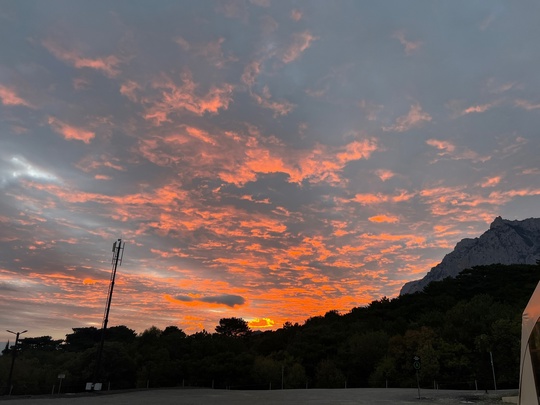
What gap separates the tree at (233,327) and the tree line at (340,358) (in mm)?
27546

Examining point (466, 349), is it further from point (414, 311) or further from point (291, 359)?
point (414, 311)

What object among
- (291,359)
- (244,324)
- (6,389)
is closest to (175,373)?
(291,359)

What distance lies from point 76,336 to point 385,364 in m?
88.0

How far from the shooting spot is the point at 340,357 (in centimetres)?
6719

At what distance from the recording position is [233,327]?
11856 cm

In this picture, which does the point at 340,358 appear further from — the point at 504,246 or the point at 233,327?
the point at 504,246

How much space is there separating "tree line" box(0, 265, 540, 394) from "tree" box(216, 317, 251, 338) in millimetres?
27546

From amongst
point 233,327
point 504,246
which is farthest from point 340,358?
point 504,246

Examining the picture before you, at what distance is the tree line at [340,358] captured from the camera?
168 feet

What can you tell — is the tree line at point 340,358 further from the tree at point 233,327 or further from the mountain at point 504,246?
the mountain at point 504,246

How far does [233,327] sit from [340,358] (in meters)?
56.9

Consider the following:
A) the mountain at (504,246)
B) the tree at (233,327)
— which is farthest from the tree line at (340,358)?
the mountain at (504,246)

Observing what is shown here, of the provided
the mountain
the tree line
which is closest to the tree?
the tree line

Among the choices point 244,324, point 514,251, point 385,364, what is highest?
point 514,251
